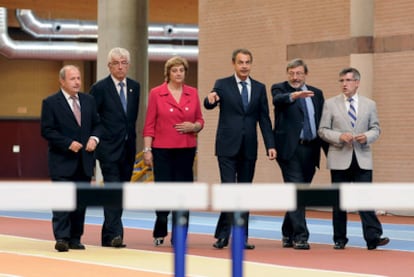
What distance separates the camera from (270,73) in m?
19.3

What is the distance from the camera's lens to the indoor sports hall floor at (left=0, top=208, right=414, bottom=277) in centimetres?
967

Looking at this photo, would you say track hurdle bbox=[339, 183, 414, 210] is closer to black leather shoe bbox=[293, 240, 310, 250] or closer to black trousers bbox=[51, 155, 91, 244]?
black trousers bbox=[51, 155, 91, 244]

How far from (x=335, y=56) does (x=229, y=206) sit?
13.3 metres

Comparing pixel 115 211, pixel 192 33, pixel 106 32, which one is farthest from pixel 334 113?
pixel 192 33

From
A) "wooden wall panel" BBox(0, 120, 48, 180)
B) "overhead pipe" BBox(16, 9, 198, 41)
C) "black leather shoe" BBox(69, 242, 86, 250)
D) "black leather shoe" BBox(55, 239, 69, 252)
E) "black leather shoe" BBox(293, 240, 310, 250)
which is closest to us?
"black leather shoe" BBox(55, 239, 69, 252)

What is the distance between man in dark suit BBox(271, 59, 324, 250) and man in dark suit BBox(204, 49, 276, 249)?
181mm

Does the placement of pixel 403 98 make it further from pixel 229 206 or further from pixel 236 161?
pixel 229 206

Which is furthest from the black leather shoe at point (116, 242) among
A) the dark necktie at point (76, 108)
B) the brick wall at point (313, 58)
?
the brick wall at point (313, 58)

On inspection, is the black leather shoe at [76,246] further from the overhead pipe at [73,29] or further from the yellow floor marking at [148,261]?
the overhead pipe at [73,29]

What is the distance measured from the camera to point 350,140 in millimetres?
11773

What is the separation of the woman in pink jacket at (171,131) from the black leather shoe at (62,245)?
1.05 metres

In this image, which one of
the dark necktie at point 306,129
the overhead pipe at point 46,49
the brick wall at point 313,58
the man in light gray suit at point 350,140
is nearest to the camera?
the man in light gray suit at point 350,140

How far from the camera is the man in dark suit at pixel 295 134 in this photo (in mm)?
11906

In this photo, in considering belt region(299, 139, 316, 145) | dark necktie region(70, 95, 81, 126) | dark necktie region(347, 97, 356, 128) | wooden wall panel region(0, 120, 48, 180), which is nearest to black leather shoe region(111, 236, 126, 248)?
dark necktie region(70, 95, 81, 126)
